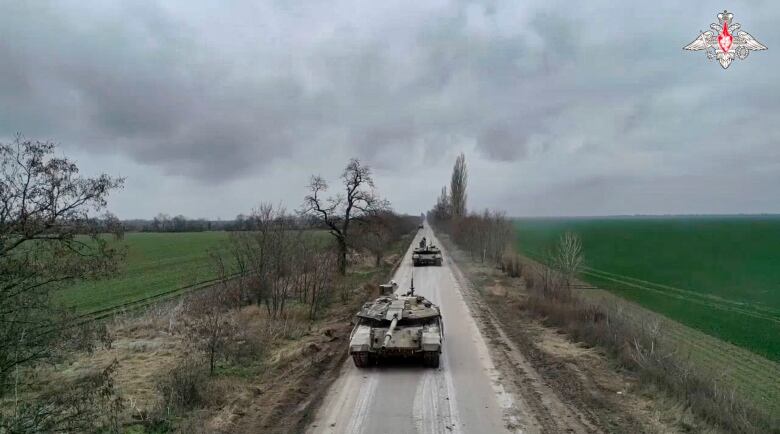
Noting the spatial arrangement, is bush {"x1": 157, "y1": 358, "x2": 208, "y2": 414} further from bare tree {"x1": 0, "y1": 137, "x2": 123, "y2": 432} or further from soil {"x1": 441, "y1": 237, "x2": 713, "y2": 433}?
soil {"x1": 441, "y1": 237, "x2": 713, "y2": 433}

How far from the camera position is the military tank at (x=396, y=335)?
12141mm

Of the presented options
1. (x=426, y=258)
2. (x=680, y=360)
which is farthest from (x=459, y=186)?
(x=680, y=360)

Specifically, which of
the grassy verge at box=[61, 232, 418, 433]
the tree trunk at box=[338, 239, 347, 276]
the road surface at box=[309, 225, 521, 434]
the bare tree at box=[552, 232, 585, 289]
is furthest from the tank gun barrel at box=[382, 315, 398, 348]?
the tree trunk at box=[338, 239, 347, 276]

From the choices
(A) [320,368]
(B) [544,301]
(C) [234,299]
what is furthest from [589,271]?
(A) [320,368]

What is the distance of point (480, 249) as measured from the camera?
151 ft

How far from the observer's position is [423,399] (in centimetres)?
1012

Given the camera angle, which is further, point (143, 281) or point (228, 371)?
point (143, 281)

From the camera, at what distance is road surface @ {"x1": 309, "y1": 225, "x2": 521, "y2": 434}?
8781 mm

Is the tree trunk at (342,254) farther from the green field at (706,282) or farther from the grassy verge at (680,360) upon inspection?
the green field at (706,282)

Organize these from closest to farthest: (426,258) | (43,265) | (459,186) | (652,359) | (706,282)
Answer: (43,265) < (652,359) < (706,282) < (426,258) < (459,186)

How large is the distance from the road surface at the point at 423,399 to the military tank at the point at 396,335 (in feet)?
1.35

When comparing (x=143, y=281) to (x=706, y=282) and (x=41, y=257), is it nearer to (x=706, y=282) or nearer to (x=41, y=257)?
(x=41, y=257)

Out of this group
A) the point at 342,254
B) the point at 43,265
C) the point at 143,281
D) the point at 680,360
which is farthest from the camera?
the point at 143,281

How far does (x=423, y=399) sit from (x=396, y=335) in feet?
8.80
